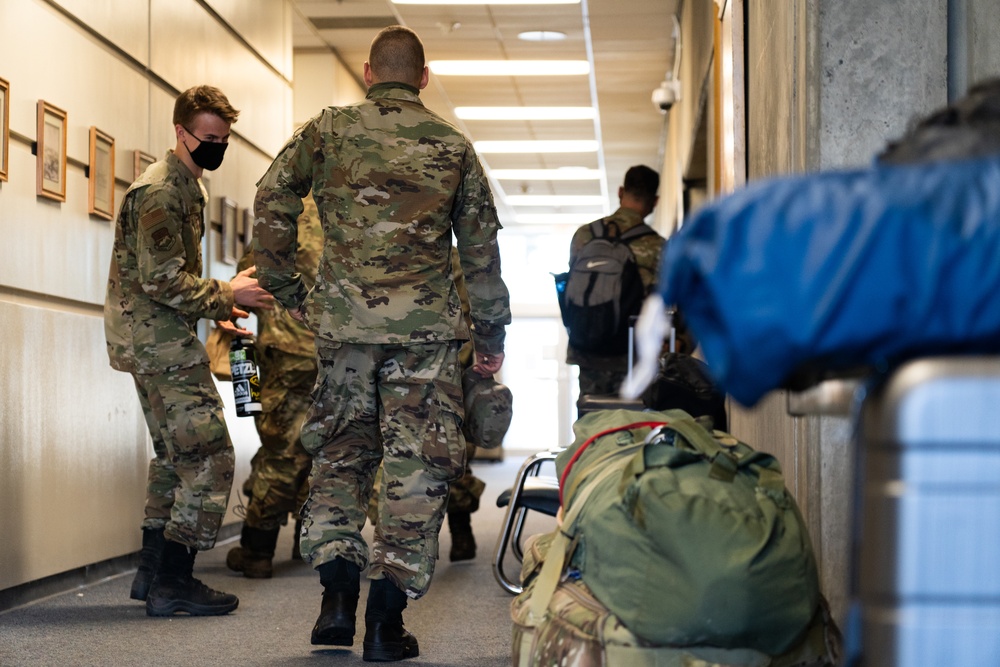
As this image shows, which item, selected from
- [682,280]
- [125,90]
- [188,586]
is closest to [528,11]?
[125,90]

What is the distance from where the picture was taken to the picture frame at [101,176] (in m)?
4.48

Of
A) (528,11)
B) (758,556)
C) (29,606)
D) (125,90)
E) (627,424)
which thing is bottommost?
(29,606)

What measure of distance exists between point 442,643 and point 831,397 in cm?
199

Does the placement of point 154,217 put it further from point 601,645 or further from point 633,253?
→ point 601,645

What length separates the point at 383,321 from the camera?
299cm

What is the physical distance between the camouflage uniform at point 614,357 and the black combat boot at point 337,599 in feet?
6.77

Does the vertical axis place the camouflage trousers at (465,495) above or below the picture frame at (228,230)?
below

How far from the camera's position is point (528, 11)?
28.1ft

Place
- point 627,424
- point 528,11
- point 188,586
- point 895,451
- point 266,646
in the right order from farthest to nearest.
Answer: point 528,11
point 188,586
point 266,646
point 627,424
point 895,451

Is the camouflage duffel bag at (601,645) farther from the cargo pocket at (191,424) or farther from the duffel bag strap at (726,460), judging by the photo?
the cargo pocket at (191,424)

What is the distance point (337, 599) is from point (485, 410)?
0.69m

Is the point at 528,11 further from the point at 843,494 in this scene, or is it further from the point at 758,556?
the point at 758,556

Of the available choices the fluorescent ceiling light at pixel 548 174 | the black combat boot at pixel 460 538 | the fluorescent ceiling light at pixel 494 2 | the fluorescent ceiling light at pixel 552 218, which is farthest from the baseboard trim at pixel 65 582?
the fluorescent ceiling light at pixel 552 218

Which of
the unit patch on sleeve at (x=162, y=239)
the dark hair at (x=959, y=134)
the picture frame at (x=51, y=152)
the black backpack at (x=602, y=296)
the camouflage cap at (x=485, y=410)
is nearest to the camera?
the dark hair at (x=959, y=134)
